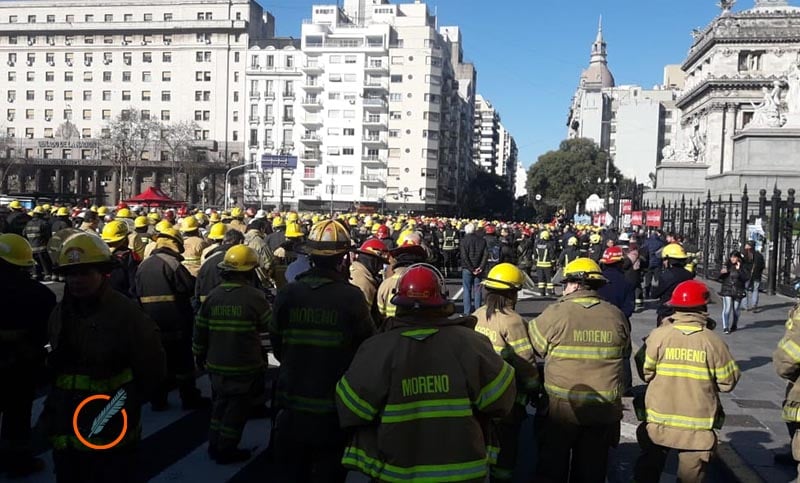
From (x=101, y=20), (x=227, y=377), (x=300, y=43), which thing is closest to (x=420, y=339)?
(x=227, y=377)

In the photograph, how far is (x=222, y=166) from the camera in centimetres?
7769

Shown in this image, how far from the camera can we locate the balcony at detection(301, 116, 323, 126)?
7738 cm

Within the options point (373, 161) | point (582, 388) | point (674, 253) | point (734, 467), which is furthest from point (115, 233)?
point (373, 161)

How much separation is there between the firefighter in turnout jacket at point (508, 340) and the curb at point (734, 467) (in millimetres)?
2159

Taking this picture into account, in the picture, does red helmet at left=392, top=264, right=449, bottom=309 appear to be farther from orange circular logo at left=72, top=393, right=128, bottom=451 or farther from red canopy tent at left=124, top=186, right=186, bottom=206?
red canopy tent at left=124, top=186, right=186, bottom=206

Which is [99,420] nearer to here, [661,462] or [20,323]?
[20,323]

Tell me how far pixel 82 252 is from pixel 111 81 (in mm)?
86425

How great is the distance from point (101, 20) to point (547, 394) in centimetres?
8868

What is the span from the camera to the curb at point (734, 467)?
6.14m

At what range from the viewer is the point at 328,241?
16.5 feet

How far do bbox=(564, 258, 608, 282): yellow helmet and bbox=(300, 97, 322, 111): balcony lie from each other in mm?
73254

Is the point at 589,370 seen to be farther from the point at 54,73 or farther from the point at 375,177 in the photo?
the point at 54,73

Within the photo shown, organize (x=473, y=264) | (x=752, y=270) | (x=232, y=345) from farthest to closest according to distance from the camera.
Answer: (x=752, y=270), (x=473, y=264), (x=232, y=345)

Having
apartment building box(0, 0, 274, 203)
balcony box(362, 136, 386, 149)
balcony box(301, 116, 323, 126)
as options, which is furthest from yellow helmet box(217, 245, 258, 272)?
apartment building box(0, 0, 274, 203)
